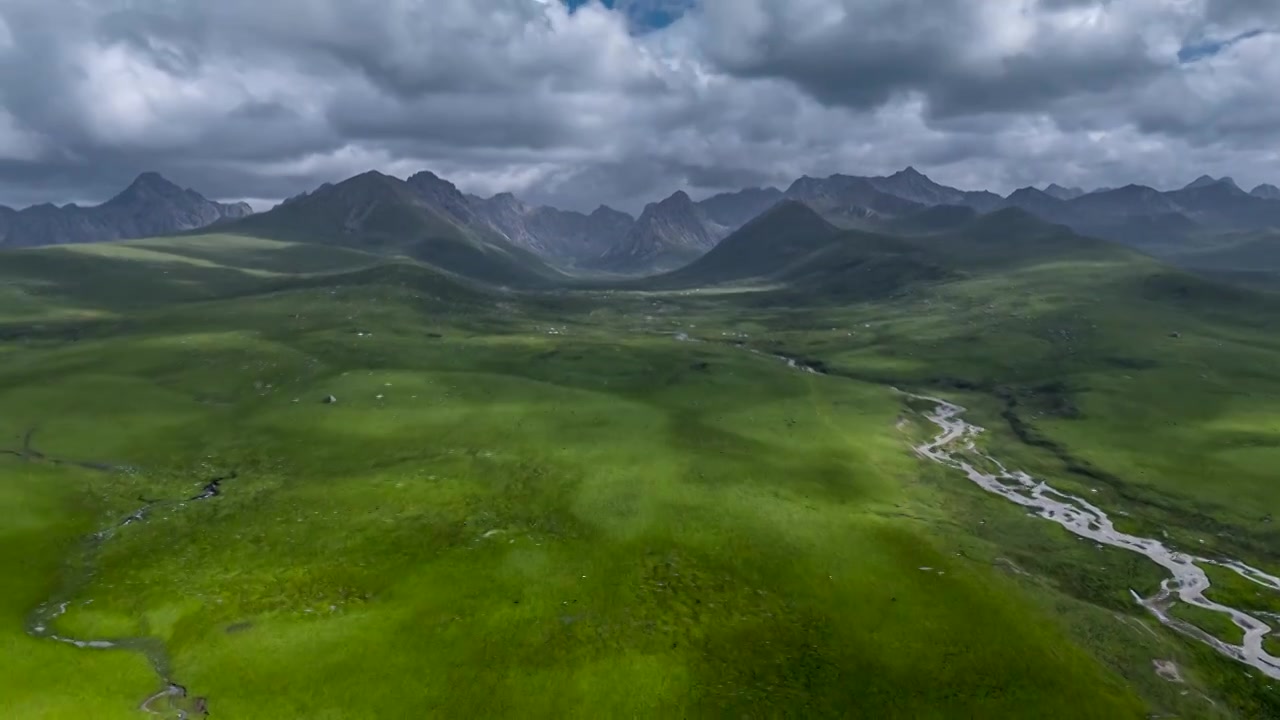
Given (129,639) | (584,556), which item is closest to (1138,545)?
(584,556)

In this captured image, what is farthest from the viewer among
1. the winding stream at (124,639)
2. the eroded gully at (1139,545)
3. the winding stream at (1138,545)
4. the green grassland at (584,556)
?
the eroded gully at (1139,545)

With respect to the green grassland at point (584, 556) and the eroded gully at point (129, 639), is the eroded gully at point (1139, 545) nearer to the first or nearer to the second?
the green grassland at point (584, 556)

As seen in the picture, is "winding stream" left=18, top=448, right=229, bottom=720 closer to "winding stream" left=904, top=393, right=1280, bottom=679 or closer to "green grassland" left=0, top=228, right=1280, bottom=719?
"green grassland" left=0, top=228, right=1280, bottom=719

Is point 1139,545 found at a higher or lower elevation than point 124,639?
lower

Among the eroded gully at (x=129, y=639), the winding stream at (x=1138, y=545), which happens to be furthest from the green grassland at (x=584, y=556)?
the winding stream at (x=1138, y=545)

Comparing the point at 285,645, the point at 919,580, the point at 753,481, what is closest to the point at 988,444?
the point at 753,481

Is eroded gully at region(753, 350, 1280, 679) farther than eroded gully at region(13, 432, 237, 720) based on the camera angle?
Yes

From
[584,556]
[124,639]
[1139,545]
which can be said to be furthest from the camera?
[1139,545]

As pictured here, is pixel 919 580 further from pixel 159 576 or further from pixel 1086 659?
pixel 159 576

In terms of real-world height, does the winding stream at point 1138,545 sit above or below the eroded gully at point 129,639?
below

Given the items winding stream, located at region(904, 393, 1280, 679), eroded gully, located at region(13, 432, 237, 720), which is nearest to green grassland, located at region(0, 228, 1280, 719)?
eroded gully, located at region(13, 432, 237, 720)

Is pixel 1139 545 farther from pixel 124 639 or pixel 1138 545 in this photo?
pixel 124 639

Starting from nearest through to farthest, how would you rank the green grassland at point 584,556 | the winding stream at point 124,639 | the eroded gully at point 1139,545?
the winding stream at point 124,639, the green grassland at point 584,556, the eroded gully at point 1139,545

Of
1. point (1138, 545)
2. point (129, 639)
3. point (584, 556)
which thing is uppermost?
point (129, 639)
